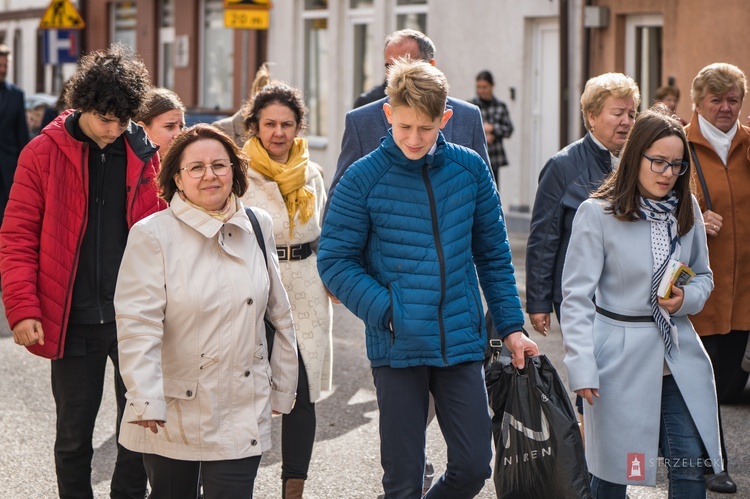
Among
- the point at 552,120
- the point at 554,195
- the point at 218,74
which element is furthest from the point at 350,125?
the point at 218,74

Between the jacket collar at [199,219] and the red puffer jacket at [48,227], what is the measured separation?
868mm

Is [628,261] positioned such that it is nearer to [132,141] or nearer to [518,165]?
[132,141]

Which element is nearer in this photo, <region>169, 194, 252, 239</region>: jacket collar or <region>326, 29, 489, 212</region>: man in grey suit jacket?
<region>169, 194, 252, 239</region>: jacket collar

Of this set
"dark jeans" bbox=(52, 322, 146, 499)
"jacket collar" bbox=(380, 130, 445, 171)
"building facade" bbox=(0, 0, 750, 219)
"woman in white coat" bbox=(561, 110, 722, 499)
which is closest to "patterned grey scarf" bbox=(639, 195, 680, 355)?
"woman in white coat" bbox=(561, 110, 722, 499)

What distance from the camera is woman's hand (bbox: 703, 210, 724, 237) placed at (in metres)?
6.74

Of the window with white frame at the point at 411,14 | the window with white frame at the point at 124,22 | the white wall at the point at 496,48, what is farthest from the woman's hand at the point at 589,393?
the window with white frame at the point at 124,22

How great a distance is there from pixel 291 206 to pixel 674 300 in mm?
1914

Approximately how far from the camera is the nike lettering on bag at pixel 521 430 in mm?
5172

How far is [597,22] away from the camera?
58.7 ft

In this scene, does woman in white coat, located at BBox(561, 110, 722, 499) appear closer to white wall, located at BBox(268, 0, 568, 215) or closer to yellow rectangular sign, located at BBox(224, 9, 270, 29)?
yellow rectangular sign, located at BBox(224, 9, 270, 29)

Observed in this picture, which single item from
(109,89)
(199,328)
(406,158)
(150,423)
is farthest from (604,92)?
(150,423)

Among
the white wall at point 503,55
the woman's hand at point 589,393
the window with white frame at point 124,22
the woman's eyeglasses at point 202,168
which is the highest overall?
the window with white frame at point 124,22

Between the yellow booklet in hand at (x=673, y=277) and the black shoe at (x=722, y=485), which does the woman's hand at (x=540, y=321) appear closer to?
the black shoe at (x=722, y=485)

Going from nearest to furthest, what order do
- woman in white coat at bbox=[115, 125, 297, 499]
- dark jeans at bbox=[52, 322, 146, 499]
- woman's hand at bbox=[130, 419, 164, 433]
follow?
woman's hand at bbox=[130, 419, 164, 433], woman in white coat at bbox=[115, 125, 297, 499], dark jeans at bbox=[52, 322, 146, 499]
